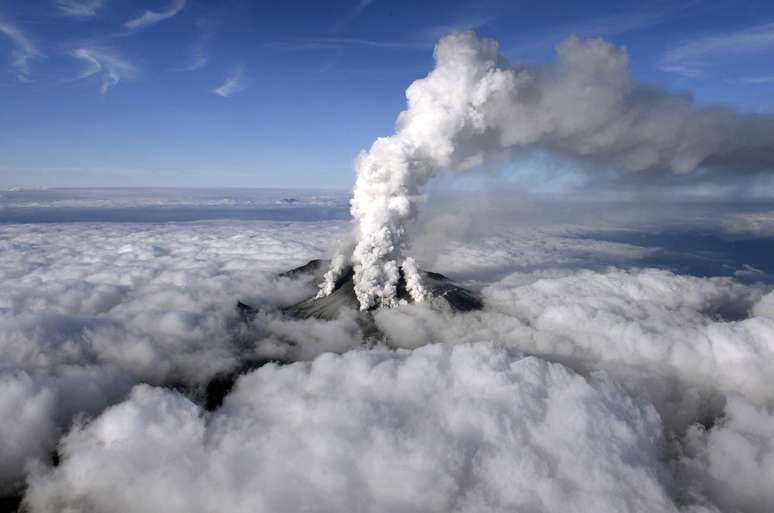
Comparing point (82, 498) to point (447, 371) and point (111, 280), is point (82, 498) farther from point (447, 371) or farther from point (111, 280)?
point (111, 280)

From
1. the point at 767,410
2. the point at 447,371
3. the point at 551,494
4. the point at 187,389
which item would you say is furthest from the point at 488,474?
the point at 767,410

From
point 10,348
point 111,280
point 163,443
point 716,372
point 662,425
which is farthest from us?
point 111,280

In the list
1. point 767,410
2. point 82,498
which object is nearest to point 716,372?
point 767,410

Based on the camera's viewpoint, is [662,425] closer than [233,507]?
No

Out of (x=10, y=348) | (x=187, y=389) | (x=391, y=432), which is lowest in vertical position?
(x=187, y=389)

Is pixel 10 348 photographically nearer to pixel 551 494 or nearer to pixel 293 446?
pixel 293 446

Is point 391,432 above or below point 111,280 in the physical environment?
below

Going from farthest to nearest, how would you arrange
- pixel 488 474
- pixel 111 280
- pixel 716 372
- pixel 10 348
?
pixel 111 280 → pixel 716 372 → pixel 10 348 → pixel 488 474
